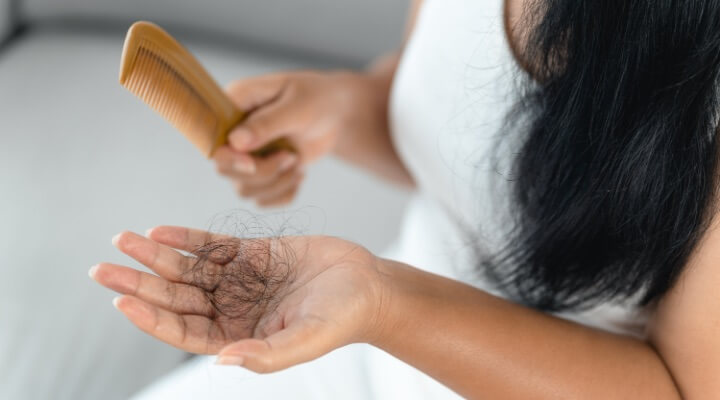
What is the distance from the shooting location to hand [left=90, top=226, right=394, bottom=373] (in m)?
0.42

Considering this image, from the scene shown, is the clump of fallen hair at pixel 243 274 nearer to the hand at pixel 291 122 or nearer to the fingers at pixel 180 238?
the fingers at pixel 180 238

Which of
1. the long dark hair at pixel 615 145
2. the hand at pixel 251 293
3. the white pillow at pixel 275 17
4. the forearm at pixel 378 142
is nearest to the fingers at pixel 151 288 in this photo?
the hand at pixel 251 293

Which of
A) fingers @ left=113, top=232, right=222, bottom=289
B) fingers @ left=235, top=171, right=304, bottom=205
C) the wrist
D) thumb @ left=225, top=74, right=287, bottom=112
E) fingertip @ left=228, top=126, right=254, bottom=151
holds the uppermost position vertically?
thumb @ left=225, top=74, right=287, bottom=112

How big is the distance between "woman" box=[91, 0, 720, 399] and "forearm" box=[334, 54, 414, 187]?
0.13 m

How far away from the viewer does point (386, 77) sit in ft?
3.00

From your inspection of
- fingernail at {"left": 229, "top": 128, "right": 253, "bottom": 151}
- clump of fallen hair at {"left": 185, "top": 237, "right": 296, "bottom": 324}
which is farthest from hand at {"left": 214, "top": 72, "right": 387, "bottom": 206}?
clump of fallen hair at {"left": 185, "top": 237, "right": 296, "bottom": 324}

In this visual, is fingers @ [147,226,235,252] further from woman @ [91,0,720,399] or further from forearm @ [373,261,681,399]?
forearm @ [373,261,681,399]

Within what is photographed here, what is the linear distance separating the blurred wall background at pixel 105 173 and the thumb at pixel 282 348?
0.34 m

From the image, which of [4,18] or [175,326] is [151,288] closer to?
[175,326]

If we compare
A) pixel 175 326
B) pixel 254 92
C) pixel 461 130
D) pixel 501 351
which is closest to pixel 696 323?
pixel 501 351

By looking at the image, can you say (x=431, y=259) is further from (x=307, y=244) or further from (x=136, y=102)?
(x=136, y=102)

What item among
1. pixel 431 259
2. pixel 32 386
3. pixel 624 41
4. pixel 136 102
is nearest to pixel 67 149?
pixel 136 102

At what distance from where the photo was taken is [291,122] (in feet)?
→ 2.52

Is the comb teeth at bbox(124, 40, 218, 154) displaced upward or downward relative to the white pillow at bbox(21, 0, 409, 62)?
downward
